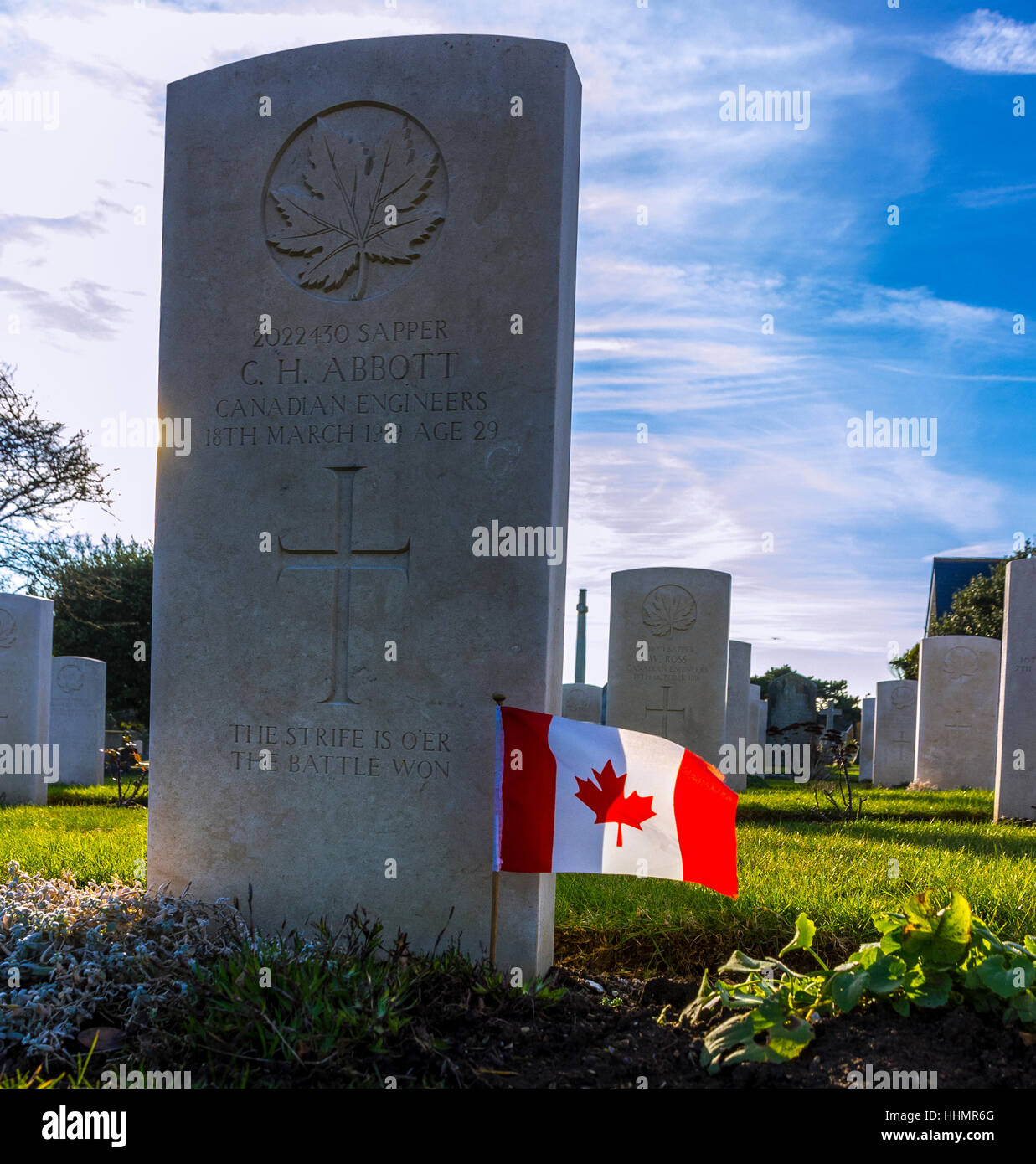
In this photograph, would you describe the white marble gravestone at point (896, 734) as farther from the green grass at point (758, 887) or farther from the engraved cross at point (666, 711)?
the green grass at point (758, 887)

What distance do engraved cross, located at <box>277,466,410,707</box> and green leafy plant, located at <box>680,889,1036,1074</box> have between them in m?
1.97

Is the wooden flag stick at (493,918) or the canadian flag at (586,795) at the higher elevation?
the canadian flag at (586,795)

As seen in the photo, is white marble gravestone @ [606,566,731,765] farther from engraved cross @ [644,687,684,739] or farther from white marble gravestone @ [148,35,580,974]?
white marble gravestone @ [148,35,580,974]

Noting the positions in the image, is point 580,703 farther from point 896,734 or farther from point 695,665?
point 695,665

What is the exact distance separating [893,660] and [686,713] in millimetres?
27372

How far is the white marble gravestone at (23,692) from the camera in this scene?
11.3 metres

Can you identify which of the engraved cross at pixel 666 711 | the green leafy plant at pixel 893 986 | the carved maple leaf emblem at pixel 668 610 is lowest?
the engraved cross at pixel 666 711

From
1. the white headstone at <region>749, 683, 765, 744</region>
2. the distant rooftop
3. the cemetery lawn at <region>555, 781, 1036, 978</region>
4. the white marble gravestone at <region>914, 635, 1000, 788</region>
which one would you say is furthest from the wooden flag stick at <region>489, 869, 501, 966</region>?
the distant rooftop

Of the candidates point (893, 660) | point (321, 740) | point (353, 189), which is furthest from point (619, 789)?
point (893, 660)

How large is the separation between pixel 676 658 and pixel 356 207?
7.32 m

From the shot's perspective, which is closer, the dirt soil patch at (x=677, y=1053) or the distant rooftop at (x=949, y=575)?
the dirt soil patch at (x=677, y=1053)

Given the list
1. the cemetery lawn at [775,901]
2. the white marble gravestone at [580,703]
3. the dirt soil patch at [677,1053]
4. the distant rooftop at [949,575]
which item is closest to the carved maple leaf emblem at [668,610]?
the cemetery lawn at [775,901]

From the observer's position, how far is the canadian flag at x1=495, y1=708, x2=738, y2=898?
142 inches

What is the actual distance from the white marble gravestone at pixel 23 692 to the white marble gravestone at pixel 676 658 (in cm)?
661
